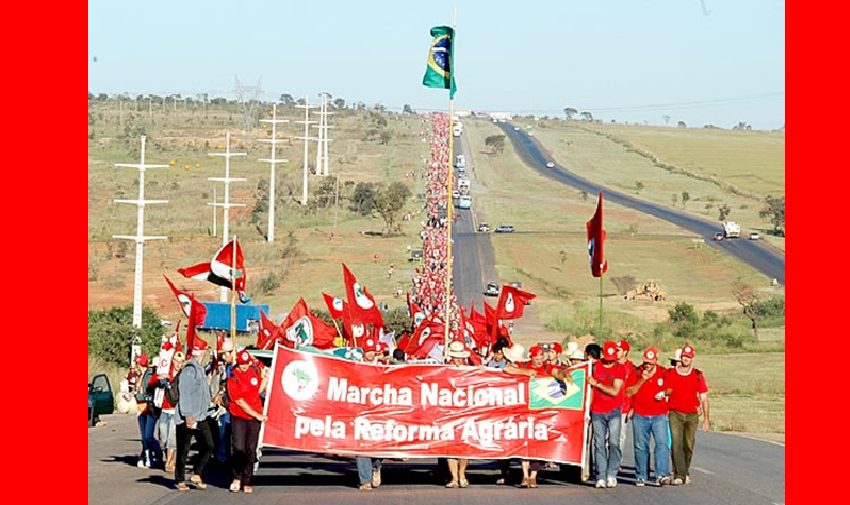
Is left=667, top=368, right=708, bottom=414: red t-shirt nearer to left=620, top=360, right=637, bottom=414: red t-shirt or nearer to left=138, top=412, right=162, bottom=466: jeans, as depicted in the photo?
left=620, top=360, right=637, bottom=414: red t-shirt

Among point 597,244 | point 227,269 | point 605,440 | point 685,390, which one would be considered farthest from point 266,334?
point 685,390

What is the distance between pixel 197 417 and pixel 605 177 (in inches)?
4819

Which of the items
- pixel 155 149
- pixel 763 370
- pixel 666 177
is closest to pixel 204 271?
pixel 763 370

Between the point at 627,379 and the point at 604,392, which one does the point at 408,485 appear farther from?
the point at 627,379

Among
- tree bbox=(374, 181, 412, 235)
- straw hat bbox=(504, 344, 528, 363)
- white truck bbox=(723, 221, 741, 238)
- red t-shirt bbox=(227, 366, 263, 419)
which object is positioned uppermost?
tree bbox=(374, 181, 412, 235)

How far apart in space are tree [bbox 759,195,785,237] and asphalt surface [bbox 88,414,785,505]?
79.7 meters

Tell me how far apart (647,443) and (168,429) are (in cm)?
588

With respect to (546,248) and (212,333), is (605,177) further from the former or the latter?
(212,333)

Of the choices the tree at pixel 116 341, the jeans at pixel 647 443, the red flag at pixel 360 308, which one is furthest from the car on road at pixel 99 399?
the tree at pixel 116 341

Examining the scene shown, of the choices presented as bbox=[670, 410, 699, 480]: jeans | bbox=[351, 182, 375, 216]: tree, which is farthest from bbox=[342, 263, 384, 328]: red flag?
bbox=[351, 182, 375, 216]: tree

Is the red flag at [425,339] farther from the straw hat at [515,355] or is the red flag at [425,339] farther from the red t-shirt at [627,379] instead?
the straw hat at [515,355]

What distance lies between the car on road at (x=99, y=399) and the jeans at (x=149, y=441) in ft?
25.3

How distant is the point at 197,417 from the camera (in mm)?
16547

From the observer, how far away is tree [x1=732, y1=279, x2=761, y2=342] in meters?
60.1
